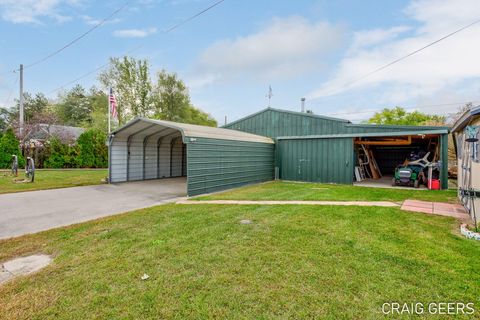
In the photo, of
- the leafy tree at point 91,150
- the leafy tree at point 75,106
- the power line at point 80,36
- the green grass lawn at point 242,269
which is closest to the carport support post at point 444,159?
the green grass lawn at point 242,269

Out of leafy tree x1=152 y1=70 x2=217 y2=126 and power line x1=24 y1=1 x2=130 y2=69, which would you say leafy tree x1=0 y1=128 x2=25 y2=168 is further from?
leafy tree x1=152 y1=70 x2=217 y2=126

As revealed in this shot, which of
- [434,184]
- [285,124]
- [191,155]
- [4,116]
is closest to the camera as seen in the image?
[191,155]

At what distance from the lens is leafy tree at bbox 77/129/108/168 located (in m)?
17.5

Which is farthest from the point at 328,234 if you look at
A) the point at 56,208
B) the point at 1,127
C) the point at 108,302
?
the point at 1,127

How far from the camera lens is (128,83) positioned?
24906 mm

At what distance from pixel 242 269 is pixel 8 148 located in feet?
63.0

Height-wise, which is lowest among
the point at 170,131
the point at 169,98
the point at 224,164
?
the point at 224,164

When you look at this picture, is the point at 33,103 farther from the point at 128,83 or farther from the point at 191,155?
the point at 191,155

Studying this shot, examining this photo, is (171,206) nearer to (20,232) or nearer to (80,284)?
(20,232)

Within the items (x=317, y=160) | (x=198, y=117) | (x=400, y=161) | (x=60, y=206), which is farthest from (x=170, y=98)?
(x=60, y=206)

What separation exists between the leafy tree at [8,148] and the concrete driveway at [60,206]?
33.9ft

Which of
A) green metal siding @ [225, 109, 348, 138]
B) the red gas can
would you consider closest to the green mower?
the red gas can

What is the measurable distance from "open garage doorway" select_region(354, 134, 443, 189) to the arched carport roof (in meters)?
4.76

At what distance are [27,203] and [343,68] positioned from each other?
15.3 m
